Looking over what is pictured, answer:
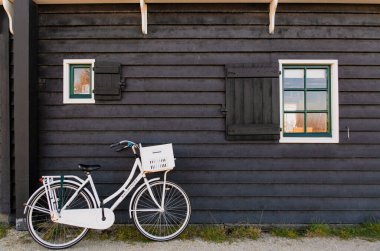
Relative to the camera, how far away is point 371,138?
4.48m

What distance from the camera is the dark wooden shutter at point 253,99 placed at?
14.5 ft

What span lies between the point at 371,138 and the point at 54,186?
4.18m

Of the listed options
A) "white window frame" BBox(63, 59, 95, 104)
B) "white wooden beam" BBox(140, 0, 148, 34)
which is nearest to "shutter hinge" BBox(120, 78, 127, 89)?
"white window frame" BBox(63, 59, 95, 104)

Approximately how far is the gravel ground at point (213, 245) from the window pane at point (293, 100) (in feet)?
5.69

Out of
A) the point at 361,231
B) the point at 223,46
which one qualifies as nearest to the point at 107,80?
the point at 223,46

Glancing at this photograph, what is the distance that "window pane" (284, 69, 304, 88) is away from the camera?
14.9 ft

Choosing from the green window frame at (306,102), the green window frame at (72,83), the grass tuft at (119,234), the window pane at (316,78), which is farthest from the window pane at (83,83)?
the window pane at (316,78)

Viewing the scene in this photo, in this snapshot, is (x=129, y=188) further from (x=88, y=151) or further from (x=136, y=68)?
(x=136, y=68)

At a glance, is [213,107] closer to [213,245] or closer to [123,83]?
[123,83]

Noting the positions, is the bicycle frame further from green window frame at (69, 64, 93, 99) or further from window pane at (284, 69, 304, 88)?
window pane at (284, 69, 304, 88)

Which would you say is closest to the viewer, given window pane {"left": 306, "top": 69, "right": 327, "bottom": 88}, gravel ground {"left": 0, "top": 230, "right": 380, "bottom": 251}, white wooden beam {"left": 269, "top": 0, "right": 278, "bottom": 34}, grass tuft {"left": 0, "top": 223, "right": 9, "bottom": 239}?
gravel ground {"left": 0, "top": 230, "right": 380, "bottom": 251}

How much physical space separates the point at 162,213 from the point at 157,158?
2.36 ft

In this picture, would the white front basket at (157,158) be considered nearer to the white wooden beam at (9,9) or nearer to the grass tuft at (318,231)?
the grass tuft at (318,231)

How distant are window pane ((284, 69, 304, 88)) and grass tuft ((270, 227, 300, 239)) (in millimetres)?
1928
